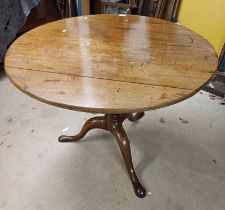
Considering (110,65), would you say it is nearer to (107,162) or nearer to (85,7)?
(107,162)

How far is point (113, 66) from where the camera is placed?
2.72 ft

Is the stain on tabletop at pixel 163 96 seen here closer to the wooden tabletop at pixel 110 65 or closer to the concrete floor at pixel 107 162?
the wooden tabletop at pixel 110 65

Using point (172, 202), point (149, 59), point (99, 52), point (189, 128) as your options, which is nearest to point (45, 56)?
point (99, 52)

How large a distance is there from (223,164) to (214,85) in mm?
783

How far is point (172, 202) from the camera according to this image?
110 centimetres

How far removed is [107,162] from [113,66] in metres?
0.64

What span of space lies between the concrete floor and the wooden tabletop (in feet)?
2.10

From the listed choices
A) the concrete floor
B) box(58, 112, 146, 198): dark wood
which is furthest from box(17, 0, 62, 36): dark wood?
box(58, 112, 146, 198): dark wood

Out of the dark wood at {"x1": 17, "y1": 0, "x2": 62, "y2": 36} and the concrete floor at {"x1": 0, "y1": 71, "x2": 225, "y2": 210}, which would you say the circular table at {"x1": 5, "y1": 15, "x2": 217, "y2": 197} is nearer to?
the concrete floor at {"x1": 0, "y1": 71, "x2": 225, "y2": 210}

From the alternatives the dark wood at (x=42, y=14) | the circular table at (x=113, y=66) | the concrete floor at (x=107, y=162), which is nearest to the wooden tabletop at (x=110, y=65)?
the circular table at (x=113, y=66)

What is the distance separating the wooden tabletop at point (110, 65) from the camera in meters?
0.68

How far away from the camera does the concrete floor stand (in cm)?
111

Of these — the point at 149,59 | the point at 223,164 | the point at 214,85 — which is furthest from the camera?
the point at 214,85

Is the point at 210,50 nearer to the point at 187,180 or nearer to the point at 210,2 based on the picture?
the point at 187,180
